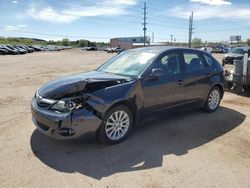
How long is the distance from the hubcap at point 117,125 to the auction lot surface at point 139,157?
192 mm

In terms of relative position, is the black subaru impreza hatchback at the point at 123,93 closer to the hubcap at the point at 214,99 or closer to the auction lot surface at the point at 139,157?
the hubcap at the point at 214,99

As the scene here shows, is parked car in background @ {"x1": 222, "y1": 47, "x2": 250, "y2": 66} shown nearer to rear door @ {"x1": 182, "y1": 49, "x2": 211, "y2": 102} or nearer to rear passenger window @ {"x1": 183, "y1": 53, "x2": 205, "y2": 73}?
rear door @ {"x1": 182, "y1": 49, "x2": 211, "y2": 102}

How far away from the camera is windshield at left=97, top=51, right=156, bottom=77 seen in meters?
5.14

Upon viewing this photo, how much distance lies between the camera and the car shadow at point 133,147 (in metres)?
3.88

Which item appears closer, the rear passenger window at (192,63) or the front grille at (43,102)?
the front grille at (43,102)

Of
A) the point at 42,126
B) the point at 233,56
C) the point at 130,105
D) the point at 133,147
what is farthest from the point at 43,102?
the point at 233,56

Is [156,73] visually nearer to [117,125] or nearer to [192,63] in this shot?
[117,125]

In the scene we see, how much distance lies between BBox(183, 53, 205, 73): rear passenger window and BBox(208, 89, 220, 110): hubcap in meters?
0.79

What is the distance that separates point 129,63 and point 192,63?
5.01 feet

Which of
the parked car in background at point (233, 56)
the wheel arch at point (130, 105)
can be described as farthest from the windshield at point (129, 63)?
the parked car in background at point (233, 56)

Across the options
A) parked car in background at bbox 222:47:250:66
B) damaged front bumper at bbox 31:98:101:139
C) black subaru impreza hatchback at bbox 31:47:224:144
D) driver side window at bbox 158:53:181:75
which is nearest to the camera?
damaged front bumper at bbox 31:98:101:139

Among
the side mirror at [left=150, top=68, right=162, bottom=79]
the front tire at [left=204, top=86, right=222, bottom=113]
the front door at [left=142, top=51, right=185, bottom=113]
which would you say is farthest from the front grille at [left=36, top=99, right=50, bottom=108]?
the front tire at [left=204, top=86, right=222, bottom=113]

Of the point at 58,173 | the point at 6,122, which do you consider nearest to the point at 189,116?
the point at 58,173

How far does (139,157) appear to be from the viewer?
13.7 feet
